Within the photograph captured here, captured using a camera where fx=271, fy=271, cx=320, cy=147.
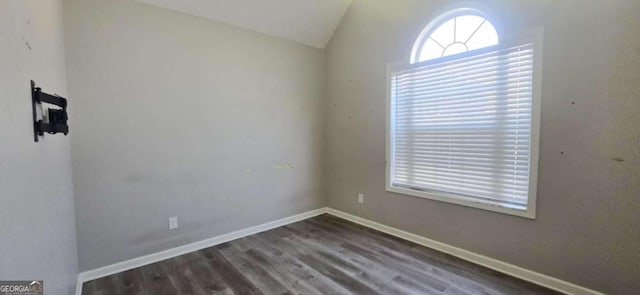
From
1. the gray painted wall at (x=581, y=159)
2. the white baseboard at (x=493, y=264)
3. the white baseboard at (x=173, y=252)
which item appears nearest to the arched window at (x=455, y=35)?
the gray painted wall at (x=581, y=159)

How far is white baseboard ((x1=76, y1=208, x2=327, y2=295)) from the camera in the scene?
7.22 feet

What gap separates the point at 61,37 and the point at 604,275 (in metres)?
4.14

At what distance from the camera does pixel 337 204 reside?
12.6 feet

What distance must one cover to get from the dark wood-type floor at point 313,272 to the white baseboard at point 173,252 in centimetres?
6

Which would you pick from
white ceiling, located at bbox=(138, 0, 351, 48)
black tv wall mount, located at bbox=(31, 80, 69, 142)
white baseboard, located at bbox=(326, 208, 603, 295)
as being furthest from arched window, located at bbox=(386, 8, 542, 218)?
black tv wall mount, located at bbox=(31, 80, 69, 142)

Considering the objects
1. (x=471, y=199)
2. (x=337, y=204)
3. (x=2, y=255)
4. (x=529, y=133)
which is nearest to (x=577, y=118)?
(x=529, y=133)

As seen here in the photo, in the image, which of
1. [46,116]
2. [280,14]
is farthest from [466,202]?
[46,116]

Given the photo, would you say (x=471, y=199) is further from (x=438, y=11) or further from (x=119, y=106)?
(x=119, y=106)

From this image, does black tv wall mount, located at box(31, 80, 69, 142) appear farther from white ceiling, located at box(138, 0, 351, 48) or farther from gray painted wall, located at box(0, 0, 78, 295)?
white ceiling, located at box(138, 0, 351, 48)

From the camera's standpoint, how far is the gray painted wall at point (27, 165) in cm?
74

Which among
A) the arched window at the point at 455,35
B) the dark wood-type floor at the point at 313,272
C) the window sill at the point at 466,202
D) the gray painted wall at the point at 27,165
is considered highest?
the arched window at the point at 455,35

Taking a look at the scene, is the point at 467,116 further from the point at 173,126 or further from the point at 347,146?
the point at 173,126

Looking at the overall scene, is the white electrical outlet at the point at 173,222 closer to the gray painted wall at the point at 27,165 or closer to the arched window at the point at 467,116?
the gray painted wall at the point at 27,165

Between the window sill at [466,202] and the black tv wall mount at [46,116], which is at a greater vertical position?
the black tv wall mount at [46,116]
